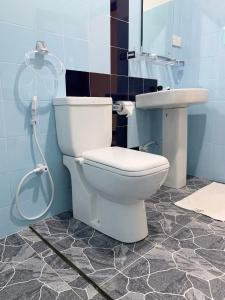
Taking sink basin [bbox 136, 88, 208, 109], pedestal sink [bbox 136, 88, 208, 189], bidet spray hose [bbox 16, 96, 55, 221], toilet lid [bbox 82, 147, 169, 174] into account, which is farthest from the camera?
pedestal sink [bbox 136, 88, 208, 189]

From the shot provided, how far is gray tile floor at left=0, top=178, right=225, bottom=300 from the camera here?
Result: 94cm

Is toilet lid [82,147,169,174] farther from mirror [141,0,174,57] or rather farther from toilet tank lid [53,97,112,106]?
mirror [141,0,174,57]

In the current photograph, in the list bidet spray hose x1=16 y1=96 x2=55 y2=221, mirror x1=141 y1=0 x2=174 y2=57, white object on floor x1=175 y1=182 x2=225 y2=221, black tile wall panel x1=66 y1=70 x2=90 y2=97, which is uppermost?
mirror x1=141 y1=0 x2=174 y2=57

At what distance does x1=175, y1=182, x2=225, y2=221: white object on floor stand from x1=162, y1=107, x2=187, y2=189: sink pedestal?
20 cm

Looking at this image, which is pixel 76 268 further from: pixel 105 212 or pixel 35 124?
pixel 35 124

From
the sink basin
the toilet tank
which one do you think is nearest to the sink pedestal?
the sink basin

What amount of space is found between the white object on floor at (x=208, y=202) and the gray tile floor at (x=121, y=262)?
82 mm

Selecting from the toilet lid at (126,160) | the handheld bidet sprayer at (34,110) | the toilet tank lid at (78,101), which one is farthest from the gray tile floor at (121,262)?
the toilet tank lid at (78,101)

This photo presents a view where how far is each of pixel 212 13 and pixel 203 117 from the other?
2.68 feet

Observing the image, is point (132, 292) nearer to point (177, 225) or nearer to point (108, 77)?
point (177, 225)

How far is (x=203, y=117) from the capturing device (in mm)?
2102

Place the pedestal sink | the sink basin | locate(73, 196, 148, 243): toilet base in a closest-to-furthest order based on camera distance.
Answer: locate(73, 196, 148, 243): toilet base < the sink basin < the pedestal sink

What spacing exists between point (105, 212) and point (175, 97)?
86cm

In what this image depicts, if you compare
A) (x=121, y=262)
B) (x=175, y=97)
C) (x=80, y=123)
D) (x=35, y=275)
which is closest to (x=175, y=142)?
(x=175, y=97)
